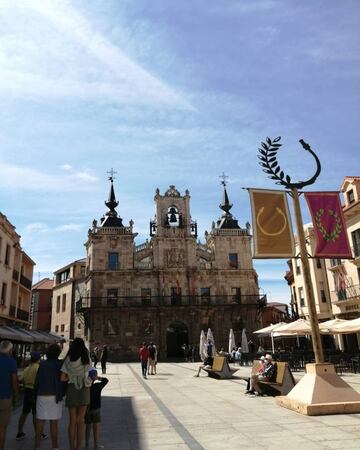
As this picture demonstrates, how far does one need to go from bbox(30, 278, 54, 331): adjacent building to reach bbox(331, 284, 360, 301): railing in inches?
1807

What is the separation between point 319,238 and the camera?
11336mm

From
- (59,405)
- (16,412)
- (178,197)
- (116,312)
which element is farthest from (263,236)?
(178,197)

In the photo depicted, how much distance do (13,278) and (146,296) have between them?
584 inches

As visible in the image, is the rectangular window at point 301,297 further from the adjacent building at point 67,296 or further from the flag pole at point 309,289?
the flag pole at point 309,289

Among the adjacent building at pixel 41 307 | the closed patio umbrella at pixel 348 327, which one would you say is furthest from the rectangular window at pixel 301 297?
the adjacent building at pixel 41 307

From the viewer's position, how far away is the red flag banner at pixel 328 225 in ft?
37.2

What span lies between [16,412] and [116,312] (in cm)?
3128

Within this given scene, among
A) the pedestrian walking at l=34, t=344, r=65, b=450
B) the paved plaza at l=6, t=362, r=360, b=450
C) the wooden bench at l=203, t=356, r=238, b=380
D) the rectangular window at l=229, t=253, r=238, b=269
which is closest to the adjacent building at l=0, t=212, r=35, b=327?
the wooden bench at l=203, t=356, r=238, b=380

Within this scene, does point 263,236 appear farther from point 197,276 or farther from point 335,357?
point 197,276

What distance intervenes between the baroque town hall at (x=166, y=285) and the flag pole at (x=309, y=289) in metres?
32.1

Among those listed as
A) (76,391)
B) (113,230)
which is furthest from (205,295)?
(76,391)

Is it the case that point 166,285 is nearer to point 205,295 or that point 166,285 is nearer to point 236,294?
point 205,295

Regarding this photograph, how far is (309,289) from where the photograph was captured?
10812mm

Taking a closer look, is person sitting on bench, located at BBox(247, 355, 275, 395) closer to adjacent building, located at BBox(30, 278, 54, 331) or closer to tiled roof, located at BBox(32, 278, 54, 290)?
adjacent building, located at BBox(30, 278, 54, 331)
